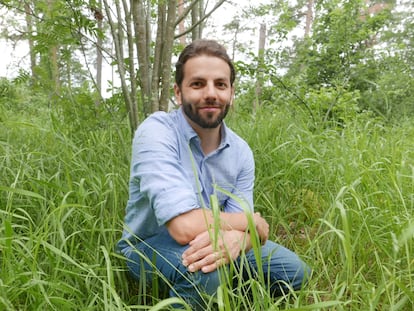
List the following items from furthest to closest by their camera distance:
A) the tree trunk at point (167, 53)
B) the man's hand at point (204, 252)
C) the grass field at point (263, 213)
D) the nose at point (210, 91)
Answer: the tree trunk at point (167, 53), the nose at point (210, 91), the man's hand at point (204, 252), the grass field at point (263, 213)

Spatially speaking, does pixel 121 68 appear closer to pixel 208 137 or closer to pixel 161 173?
pixel 208 137

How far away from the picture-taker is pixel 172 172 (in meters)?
1.52

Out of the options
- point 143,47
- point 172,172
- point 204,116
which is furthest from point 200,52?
point 143,47

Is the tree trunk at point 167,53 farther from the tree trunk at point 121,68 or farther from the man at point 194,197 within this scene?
the man at point 194,197

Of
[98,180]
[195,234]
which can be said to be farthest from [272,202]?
[98,180]

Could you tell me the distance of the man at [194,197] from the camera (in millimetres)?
1416

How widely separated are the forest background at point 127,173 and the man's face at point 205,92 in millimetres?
Result: 523

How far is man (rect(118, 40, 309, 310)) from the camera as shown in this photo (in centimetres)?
142

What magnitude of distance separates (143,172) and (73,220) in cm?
48

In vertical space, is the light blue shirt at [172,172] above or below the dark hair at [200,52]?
below

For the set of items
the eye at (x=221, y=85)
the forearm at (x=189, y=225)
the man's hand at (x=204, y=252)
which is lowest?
the man's hand at (x=204, y=252)

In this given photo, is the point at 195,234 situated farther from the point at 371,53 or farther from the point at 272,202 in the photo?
the point at 371,53

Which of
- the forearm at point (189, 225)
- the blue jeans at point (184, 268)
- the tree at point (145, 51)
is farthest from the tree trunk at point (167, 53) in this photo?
the forearm at point (189, 225)

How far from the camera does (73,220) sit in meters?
1.74
